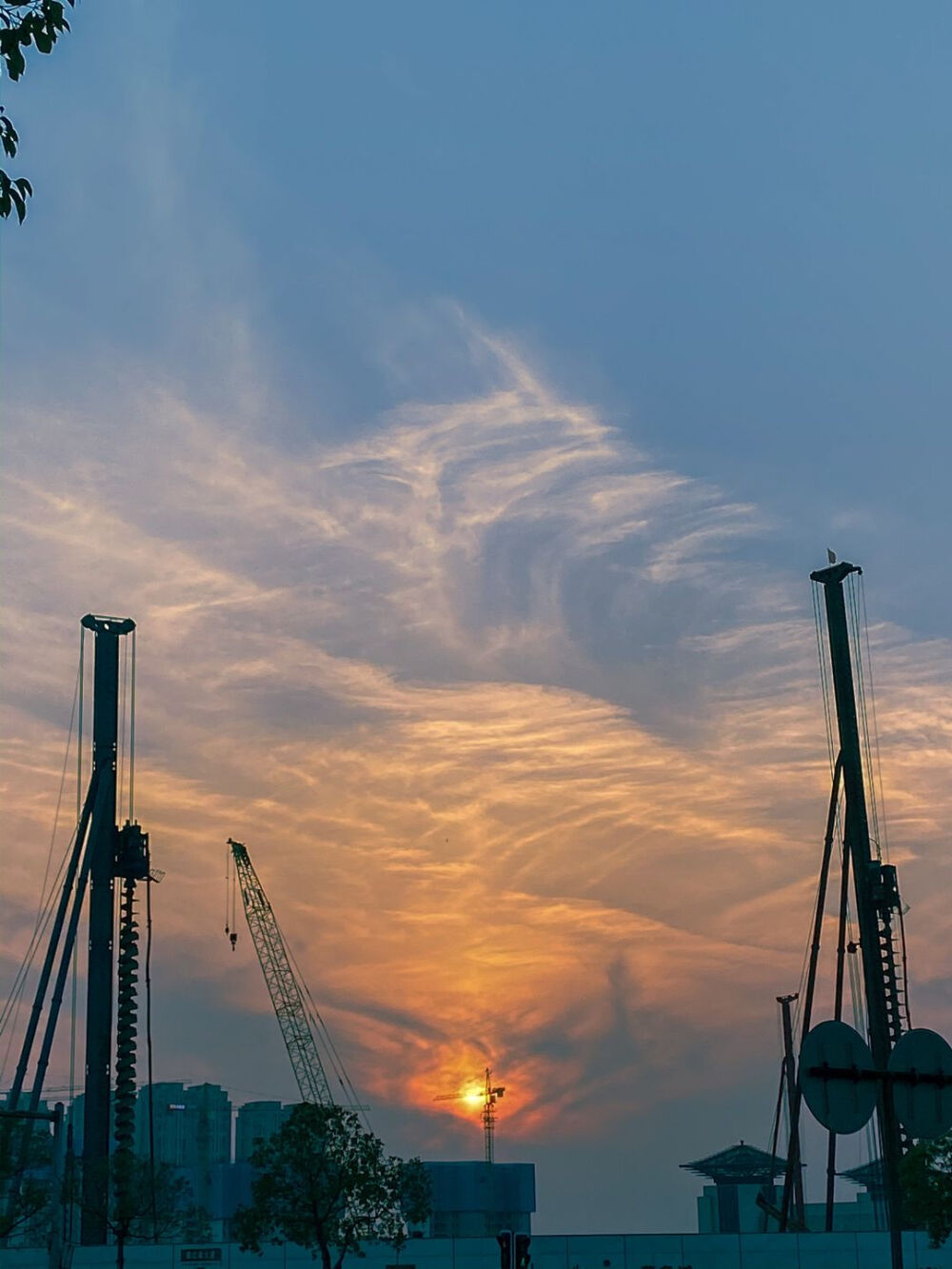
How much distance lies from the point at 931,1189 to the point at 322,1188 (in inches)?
1112

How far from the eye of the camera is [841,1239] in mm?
78812

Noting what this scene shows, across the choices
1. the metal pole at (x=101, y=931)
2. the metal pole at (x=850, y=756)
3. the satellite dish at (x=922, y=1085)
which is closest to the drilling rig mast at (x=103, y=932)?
the metal pole at (x=101, y=931)

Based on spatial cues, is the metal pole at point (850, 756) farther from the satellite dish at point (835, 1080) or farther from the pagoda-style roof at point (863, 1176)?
the pagoda-style roof at point (863, 1176)

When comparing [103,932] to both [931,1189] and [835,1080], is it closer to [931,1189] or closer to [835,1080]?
[931,1189]

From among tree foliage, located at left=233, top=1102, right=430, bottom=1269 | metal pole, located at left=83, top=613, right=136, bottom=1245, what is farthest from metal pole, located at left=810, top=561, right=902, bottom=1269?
metal pole, located at left=83, top=613, right=136, bottom=1245

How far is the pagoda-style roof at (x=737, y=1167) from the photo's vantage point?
6122 inches

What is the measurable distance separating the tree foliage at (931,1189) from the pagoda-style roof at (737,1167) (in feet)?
270

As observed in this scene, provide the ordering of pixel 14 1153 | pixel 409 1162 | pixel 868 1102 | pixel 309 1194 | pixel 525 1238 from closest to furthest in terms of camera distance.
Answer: pixel 868 1102 → pixel 525 1238 → pixel 309 1194 → pixel 409 1162 → pixel 14 1153

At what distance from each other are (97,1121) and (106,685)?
2872cm

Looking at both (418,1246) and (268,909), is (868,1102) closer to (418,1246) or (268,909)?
(418,1246)

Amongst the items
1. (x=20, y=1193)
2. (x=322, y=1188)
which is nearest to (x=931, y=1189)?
(x=322, y=1188)

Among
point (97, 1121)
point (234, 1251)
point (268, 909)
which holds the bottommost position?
point (234, 1251)

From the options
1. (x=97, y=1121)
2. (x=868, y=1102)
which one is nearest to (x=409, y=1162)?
(x=97, y=1121)

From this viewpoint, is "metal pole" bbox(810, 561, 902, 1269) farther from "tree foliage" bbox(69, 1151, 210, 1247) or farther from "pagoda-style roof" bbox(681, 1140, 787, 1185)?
"pagoda-style roof" bbox(681, 1140, 787, 1185)
